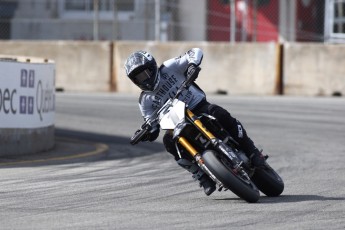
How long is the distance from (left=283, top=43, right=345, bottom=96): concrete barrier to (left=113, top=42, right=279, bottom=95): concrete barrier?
0.41m

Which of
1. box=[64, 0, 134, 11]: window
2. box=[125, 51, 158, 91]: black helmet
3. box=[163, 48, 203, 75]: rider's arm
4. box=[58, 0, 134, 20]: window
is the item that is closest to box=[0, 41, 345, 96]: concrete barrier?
box=[58, 0, 134, 20]: window

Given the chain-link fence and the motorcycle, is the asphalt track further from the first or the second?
the chain-link fence

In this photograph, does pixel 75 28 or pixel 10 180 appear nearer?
pixel 10 180

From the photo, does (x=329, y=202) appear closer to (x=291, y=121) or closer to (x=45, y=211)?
(x=45, y=211)

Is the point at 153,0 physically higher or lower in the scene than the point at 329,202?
higher

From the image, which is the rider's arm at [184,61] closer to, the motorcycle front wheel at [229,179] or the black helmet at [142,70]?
the black helmet at [142,70]

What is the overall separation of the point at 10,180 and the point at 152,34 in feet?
62.7

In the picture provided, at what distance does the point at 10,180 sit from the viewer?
37.0 ft

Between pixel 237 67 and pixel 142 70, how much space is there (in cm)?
1458

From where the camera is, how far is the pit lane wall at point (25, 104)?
13.4 meters

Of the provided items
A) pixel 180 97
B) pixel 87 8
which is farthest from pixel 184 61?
pixel 87 8

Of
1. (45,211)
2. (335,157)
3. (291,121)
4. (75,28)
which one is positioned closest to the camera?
(45,211)

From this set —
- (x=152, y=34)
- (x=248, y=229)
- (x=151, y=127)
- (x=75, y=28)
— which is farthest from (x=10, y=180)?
(x=75, y=28)

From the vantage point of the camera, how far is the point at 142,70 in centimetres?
973
